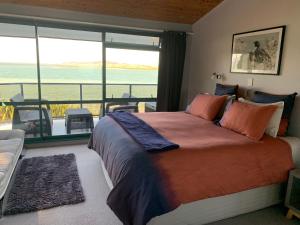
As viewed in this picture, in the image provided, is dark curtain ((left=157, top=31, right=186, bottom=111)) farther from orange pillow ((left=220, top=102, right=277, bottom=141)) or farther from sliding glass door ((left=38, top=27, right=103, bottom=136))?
orange pillow ((left=220, top=102, right=277, bottom=141))

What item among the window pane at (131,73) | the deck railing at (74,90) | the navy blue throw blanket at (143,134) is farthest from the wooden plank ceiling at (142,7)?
the navy blue throw blanket at (143,134)

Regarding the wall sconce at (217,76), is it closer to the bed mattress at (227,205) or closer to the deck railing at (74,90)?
the deck railing at (74,90)

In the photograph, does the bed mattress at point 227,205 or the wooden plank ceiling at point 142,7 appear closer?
the bed mattress at point 227,205

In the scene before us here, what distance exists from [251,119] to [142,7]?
2.53m

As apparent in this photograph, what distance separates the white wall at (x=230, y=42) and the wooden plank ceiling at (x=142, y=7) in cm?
31

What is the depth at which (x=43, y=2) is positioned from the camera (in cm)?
336

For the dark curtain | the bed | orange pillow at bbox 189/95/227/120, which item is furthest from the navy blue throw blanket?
the dark curtain

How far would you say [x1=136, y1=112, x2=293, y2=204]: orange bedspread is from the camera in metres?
1.80

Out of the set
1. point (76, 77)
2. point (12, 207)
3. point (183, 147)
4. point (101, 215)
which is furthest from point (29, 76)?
point (183, 147)

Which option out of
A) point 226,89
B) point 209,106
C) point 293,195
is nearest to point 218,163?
point 293,195

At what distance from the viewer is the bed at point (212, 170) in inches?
71.2

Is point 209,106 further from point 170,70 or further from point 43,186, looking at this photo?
point 43,186

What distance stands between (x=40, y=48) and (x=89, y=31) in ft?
2.84

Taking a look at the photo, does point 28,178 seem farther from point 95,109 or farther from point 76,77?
point 76,77
